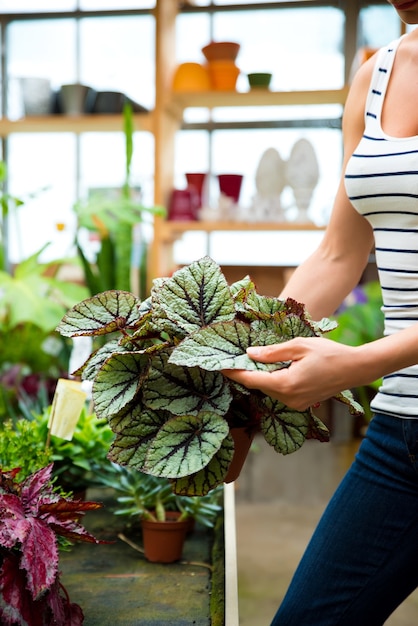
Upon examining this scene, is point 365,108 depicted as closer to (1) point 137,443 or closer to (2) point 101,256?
(1) point 137,443

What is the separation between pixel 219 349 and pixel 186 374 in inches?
2.4

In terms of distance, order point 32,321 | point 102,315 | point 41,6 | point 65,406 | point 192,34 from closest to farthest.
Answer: point 102,315 < point 65,406 < point 32,321 < point 192,34 < point 41,6

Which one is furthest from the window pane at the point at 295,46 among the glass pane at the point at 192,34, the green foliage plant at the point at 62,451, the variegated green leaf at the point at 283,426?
the variegated green leaf at the point at 283,426

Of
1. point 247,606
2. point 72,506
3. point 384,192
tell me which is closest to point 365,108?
point 384,192

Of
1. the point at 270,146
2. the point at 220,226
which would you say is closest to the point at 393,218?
the point at 220,226

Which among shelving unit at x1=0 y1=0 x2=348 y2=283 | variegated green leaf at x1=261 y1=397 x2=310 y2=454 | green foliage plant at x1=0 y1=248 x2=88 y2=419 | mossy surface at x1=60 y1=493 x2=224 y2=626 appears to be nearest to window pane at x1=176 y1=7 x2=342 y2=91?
shelving unit at x1=0 y1=0 x2=348 y2=283

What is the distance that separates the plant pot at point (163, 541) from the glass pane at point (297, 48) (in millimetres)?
3558

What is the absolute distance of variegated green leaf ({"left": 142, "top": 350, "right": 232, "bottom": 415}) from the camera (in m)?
0.85

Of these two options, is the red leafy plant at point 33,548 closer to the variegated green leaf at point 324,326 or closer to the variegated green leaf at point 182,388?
the variegated green leaf at point 182,388

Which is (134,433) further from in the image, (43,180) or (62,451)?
(43,180)

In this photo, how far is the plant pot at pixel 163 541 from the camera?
1.35 m

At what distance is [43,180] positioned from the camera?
4.81 metres

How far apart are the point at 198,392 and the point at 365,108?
56 centimetres

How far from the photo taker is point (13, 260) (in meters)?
4.97
